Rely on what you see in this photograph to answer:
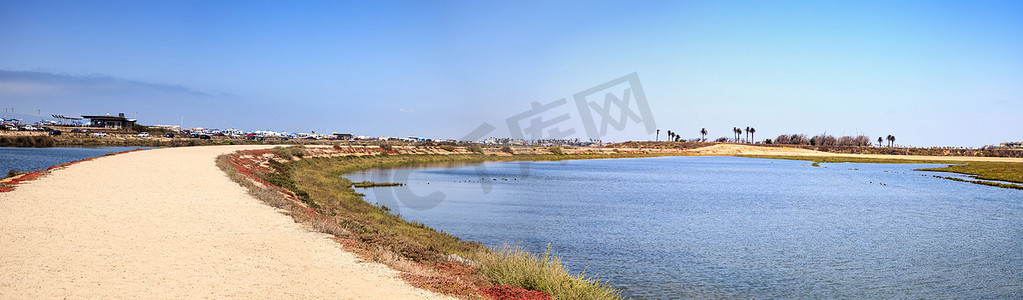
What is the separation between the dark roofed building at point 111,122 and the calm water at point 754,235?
14892 centimetres

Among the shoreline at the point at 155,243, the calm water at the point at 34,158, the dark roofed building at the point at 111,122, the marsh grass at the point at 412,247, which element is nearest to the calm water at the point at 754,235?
the marsh grass at the point at 412,247

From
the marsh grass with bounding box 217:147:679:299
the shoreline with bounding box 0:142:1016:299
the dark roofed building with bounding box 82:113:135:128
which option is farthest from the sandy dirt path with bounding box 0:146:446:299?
the dark roofed building with bounding box 82:113:135:128

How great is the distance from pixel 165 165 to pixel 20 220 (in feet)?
67.6

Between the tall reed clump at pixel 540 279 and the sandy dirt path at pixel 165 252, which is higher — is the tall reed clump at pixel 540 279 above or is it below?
below

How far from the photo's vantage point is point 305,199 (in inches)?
1024

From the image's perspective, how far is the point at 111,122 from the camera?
523 feet

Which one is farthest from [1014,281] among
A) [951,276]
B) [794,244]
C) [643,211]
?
[643,211]

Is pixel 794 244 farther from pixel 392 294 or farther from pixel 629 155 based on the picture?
pixel 629 155

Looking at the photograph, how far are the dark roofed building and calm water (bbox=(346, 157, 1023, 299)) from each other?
148916 mm

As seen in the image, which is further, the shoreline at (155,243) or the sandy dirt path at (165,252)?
the shoreline at (155,243)

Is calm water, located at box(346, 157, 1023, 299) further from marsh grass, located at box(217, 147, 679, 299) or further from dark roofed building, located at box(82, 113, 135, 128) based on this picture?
dark roofed building, located at box(82, 113, 135, 128)

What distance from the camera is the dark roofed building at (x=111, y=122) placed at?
158375 millimetres

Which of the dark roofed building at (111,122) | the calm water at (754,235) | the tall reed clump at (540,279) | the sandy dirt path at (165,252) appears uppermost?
the dark roofed building at (111,122)

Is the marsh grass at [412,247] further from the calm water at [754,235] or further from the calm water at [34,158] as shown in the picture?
the calm water at [34,158]
